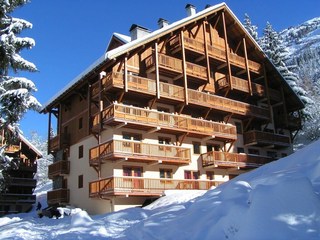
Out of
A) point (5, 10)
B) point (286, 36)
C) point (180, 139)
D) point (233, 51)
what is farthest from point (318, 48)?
point (5, 10)

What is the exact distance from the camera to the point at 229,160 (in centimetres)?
3247

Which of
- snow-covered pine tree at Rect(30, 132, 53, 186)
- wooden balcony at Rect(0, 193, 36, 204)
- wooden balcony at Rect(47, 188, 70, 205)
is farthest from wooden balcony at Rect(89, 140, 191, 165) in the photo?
snow-covered pine tree at Rect(30, 132, 53, 186)

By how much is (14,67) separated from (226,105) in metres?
21.0

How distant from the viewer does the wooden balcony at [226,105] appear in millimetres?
31945

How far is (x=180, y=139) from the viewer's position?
31094mm

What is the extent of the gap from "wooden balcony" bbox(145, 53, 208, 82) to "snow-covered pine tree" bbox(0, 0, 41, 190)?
14395 millimetres

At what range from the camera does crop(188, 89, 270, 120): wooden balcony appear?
1258 inches

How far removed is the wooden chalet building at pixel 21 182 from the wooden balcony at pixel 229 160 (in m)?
22.8

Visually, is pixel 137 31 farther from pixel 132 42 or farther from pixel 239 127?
pixel 239 127

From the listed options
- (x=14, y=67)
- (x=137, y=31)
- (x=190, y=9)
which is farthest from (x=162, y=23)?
(x=14, y=67)

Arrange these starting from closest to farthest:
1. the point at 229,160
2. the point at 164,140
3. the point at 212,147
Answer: the point at 164,140, the point at 229,160, the point at 212,147

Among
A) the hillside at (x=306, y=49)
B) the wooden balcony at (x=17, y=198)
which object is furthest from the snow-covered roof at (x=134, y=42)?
the hillside at (x=306, y=49)

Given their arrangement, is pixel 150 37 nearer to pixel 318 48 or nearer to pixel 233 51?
pixel 233 51

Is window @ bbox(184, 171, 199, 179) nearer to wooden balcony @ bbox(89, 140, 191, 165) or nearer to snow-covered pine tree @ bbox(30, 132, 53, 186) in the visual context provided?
wooden balcony @ bbox(89, 140, 191, 165)
